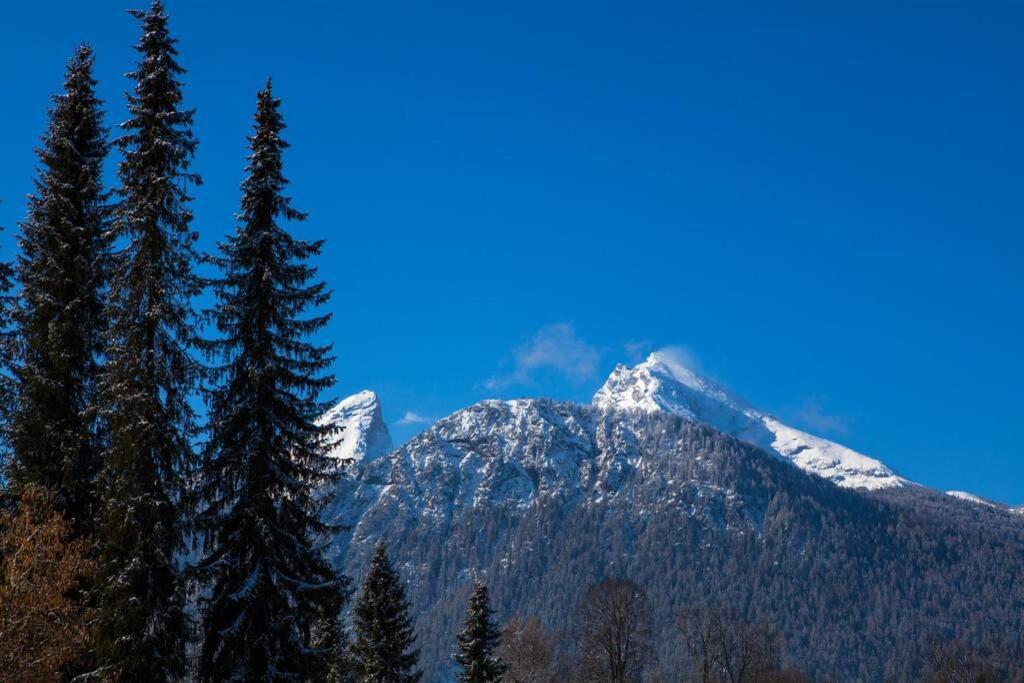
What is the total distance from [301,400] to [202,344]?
333 centimetres

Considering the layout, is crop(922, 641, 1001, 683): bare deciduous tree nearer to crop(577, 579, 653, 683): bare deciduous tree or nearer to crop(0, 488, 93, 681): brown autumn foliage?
crop(577, 579, 653, 683): bare deciduous tree

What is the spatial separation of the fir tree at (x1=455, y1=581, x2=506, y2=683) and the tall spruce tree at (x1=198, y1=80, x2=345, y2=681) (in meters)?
29.4

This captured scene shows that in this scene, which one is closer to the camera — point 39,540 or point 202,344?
point 39,540

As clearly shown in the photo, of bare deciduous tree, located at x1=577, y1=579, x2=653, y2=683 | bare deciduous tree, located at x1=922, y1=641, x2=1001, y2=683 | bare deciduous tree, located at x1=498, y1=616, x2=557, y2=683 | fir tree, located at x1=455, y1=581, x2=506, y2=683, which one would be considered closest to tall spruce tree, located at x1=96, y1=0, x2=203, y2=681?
fir tree, located at x1=455, y1=581, x2=506, y2=683

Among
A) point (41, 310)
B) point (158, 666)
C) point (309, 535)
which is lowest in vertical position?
point (158, 666)

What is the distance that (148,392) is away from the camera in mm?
28641

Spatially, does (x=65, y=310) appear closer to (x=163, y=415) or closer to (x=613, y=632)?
(x=163, y=415)

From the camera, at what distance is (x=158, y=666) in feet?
91.4

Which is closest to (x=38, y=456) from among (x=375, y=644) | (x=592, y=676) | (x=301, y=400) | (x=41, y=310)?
(x=41, y=310)

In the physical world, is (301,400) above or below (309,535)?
above

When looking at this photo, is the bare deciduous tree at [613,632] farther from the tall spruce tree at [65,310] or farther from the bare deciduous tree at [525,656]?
the tall spruce tree at [65,310]

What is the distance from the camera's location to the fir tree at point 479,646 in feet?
194

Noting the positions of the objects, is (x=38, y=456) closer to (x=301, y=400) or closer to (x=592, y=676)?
(x=301, y=400)

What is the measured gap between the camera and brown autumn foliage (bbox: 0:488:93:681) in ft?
75.3
